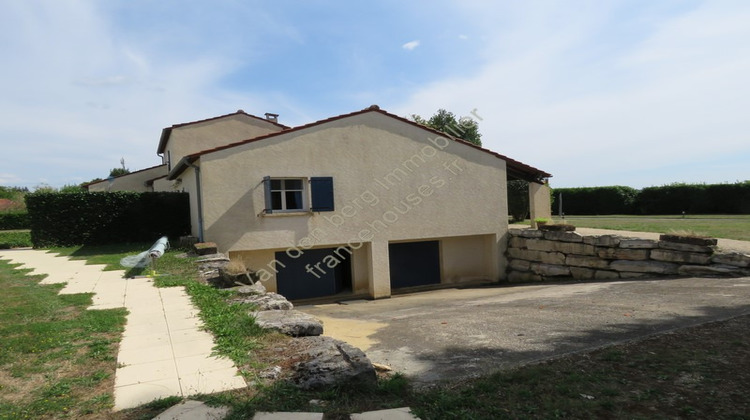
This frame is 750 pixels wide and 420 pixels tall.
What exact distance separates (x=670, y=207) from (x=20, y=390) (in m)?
32.4

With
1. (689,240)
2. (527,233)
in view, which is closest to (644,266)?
(689,240)

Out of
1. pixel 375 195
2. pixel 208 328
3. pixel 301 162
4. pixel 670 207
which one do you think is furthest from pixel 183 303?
pixel 670 207

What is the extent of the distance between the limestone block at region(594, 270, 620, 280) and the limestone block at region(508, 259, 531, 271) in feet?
7.97

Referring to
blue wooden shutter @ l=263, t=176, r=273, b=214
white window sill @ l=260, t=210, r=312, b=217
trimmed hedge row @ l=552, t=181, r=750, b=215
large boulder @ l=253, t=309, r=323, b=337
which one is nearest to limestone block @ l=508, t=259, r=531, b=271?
white window sill @ l=260, t=210, r=312, b=217

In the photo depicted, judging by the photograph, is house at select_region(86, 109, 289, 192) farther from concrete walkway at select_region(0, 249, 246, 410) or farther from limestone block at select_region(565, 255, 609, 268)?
limestone block at select_region(565, 255, 609, 268)

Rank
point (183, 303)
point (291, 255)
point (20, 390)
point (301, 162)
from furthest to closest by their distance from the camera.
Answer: point (291, 255) < point (301, 162) < point (183, 303) < point (20, 390)

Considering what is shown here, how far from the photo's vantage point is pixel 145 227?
15.3m

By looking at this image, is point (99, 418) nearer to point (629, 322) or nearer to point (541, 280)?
point (629, 322)

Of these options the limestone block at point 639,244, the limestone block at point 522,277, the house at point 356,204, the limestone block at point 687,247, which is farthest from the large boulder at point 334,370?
the limestone block at point 522,277

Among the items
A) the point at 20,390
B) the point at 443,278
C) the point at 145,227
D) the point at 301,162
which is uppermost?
the point at 301,162

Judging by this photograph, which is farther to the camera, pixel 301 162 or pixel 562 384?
pixel 301 162

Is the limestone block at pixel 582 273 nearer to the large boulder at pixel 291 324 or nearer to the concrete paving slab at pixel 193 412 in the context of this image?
the large boulder at pixel 291 324

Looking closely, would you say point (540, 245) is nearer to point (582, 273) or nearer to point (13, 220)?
point (582, 273)

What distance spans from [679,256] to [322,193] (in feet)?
33.1
